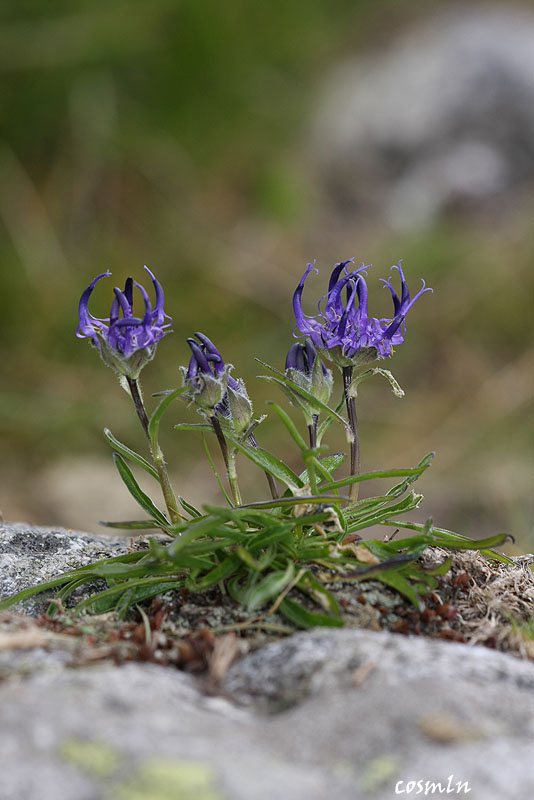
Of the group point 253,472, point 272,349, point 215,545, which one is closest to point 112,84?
point 272,349

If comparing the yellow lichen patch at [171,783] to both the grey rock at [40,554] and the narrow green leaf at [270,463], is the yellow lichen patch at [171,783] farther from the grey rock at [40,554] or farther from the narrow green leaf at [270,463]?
the grey rock at [40,554]

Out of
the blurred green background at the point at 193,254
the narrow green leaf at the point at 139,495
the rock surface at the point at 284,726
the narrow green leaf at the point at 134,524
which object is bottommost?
the rock surface at the point at 284,726

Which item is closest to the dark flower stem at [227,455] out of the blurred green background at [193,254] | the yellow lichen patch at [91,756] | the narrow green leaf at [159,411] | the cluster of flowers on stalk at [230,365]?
the cluster of flowers on stalk at [230,365]

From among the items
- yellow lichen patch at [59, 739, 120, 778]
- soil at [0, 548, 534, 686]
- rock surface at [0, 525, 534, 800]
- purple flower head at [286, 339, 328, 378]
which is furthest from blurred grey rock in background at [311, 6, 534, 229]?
yellow lichen patch at [59, 739, 120, 778]

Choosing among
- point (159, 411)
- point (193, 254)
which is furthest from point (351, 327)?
point (193, 254)

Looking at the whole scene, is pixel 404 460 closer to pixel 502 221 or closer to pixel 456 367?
pixel 456 367

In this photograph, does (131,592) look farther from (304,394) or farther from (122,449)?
(304,394)

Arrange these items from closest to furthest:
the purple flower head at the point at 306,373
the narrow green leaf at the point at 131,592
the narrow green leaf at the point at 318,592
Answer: the narrow green leaf at the point at 318,592
the narrow green leaf at the point at 131,592
the purple flower head at the point at 306,373
